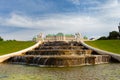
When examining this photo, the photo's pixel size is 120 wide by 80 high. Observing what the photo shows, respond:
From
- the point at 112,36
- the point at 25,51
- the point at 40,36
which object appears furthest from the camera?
the point at 112,36

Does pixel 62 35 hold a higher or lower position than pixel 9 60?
higher

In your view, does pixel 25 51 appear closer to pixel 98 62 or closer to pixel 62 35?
pixel 98 62

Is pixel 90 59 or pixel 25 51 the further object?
pixel 25 51

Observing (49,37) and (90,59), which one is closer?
(90,59)

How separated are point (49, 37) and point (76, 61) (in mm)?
30716

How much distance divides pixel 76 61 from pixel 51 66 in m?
2.90

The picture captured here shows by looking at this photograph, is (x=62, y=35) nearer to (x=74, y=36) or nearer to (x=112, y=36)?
(x=74, y=36)

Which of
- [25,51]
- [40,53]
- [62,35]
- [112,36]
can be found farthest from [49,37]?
[112,36]

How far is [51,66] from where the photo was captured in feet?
91.4

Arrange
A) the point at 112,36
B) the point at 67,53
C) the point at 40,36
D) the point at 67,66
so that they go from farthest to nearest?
the point at 112,36 < the point at 40,36 < the point at 67,53 < the point at 67,66

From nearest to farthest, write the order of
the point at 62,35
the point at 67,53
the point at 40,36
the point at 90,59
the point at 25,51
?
the point at 90,59
the point at 67,53
the point at 25,51
the point at 40,36
the point at 62,35

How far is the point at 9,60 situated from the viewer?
3484 cm

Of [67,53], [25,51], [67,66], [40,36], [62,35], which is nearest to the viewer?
[67,66]

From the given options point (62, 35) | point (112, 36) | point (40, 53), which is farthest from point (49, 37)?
point (112, 36)
